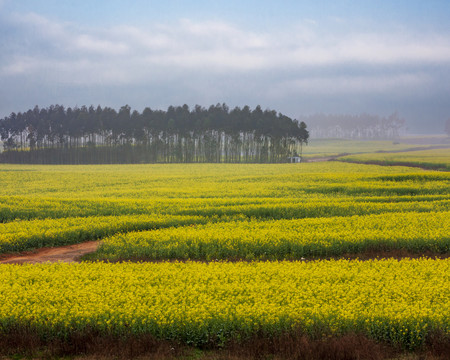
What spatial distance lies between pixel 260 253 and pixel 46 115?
134063 millimetres

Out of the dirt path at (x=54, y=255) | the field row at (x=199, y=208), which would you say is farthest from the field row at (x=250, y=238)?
the field row at (x=199, y=208)

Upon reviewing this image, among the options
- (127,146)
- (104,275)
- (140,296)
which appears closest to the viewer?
(140,296)

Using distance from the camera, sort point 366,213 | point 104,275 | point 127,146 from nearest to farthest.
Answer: point 104,275
point 366,213
point 127,146

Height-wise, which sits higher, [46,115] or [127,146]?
[46,115]

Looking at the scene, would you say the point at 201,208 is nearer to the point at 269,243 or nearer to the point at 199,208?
the point at 199,208

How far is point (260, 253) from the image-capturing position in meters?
17.5

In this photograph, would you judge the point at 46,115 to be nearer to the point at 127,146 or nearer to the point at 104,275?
the point at 127,146

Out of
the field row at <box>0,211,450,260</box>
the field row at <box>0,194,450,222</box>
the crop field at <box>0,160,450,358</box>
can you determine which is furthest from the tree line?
the field row at <box>0,211,450,260</box>

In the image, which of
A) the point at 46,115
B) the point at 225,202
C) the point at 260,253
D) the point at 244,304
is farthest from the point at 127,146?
the point at 244,304

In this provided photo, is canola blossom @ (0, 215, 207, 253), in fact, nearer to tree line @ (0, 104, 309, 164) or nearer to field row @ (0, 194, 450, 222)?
field row @ (0, 194, 450, 222)

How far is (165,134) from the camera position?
121m

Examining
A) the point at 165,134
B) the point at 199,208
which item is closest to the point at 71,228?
the point at 199,208

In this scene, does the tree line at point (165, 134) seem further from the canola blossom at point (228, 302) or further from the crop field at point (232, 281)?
the canola blossom at point (228, 302)

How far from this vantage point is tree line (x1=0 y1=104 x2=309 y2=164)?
117 metres
